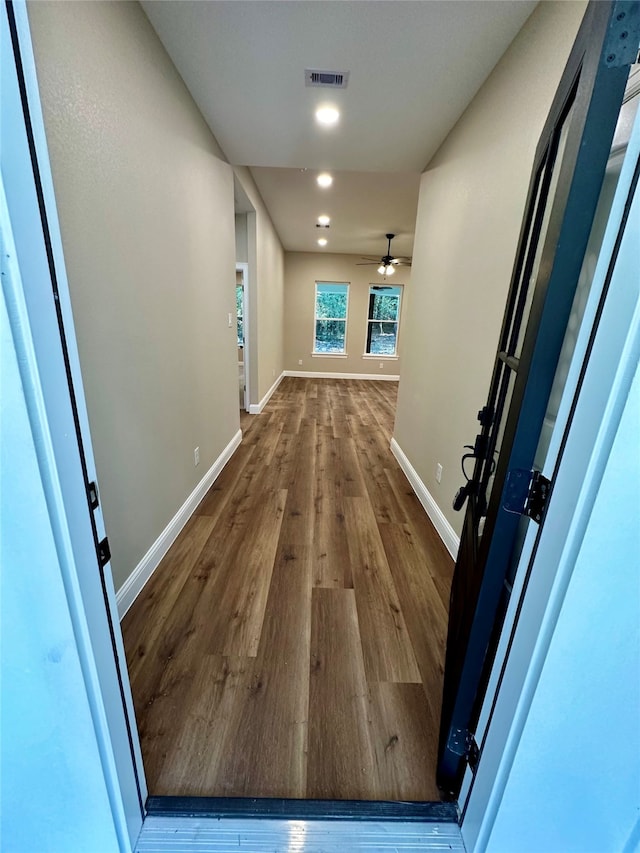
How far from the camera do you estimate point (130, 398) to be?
158 cm

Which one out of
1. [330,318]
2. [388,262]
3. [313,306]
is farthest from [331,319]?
[388,262]

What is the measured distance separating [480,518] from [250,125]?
2849mm

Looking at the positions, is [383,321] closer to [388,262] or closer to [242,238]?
[388,262]

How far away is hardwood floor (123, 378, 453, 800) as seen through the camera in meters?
1.05

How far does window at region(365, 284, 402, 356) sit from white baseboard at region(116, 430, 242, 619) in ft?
20.4

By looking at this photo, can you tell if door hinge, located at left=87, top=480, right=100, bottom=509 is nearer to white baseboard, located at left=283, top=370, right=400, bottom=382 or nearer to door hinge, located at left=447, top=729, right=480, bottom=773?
door hinge, located at left=447, top=729, right=480, bottom=773

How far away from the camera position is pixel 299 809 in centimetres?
93

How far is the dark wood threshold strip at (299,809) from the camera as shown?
3.00ft

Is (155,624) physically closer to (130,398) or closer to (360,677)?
(360,677)

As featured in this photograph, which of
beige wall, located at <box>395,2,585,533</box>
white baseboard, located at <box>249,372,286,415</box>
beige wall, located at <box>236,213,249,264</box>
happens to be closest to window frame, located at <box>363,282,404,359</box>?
white baseboard, located at <box>249,372,286,415</box>

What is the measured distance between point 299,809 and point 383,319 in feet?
27.0

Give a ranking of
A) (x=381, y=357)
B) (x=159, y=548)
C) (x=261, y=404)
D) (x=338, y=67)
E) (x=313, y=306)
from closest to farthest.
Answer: (x=338, y=67) → (x=159, y=548) → (x=261, y=404) → (x=313, y=306) → (x=381, y=357)

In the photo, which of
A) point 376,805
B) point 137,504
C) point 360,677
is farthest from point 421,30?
point 376,805

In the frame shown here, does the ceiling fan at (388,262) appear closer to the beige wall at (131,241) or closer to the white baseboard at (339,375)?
the white baseboard at (339,375)
